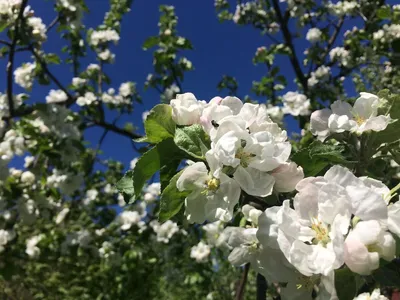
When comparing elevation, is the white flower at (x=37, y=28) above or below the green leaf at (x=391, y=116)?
above

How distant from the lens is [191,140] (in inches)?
33.5

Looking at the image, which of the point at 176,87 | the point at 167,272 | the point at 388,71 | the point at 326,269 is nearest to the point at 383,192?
the point at 326,269

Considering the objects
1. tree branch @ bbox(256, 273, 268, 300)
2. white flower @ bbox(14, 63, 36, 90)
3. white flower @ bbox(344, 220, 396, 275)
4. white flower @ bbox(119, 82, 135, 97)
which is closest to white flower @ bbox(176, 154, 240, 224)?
white flower @ bbox(344, 220, 396, 275)

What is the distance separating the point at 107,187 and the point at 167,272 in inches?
62.7

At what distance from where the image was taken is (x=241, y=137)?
2.71ft

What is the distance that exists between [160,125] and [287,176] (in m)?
0.28

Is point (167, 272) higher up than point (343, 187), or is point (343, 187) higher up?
point (167, 272)

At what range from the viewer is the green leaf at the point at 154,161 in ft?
2.99

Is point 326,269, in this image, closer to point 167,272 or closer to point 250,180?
point 250,180

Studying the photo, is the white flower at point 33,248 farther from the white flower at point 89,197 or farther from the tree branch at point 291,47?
the tree branch at point 291,47

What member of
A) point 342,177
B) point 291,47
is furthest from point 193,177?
point 291,47

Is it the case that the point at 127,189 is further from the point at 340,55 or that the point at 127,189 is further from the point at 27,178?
the point at 340,55

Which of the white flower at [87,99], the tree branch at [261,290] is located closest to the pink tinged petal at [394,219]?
the tree branch at [261,290]

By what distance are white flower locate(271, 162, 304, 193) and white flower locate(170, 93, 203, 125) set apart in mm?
205
